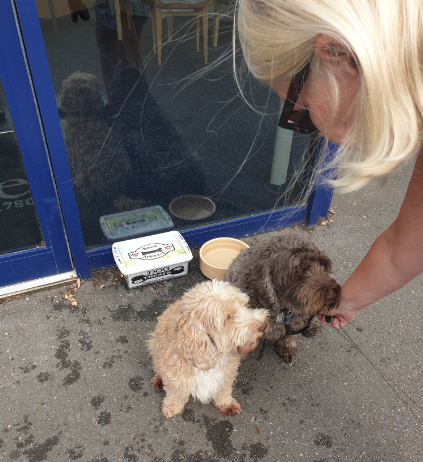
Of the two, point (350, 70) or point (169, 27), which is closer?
point (350, 70)

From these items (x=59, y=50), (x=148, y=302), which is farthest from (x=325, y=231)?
(x=59, y=50)

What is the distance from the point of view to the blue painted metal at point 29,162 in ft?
6.30

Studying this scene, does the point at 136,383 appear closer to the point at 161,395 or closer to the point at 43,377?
the point at 161,395

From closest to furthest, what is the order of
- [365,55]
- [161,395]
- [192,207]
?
[365,55]
[161,395]
[192,207]

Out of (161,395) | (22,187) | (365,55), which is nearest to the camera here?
(365,55)

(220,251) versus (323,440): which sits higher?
(220,251)

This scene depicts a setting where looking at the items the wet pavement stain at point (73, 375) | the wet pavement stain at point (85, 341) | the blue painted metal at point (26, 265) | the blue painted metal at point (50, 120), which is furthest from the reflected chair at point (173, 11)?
the wet pavement stain at point (73, 375)

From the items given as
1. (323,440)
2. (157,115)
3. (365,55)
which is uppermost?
(365,55)

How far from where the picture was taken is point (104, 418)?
2156mm

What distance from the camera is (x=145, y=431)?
2.11 m

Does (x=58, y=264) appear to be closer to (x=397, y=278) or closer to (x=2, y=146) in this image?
(x=2, y=146)

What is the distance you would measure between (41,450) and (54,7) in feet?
8.07

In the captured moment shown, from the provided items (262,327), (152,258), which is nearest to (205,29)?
(152,258)

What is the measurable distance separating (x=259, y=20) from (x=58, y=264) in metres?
2.46
